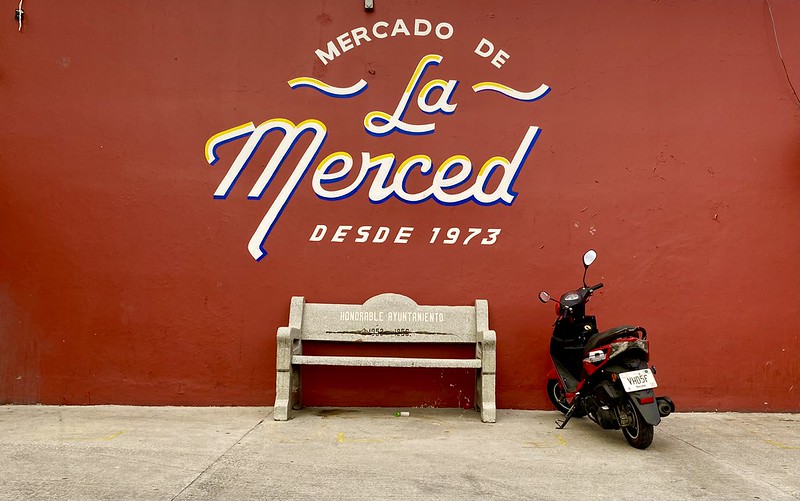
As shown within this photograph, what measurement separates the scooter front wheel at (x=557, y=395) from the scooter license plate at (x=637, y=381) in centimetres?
109

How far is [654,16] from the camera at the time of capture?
6438mm

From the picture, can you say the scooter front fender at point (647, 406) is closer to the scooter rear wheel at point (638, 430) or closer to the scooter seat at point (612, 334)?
the scooter rear wheel at point (638, 430)

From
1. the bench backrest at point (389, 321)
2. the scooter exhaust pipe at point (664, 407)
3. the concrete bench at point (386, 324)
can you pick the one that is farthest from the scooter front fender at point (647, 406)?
the bench backrest at point (389, 321)

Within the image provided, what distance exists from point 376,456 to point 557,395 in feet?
7.21

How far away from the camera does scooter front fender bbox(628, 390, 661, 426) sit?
4689 mm

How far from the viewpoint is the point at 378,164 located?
630 cm

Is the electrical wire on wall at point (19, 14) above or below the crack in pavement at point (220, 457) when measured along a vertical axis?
above

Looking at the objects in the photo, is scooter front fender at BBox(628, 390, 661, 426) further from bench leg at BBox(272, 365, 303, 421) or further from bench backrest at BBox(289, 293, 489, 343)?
bench leg at BBox(272, 365, 303, 421)

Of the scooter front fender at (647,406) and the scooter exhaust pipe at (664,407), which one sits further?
the scooter exhaust pipe at (664,407)

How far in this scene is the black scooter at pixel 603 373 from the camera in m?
4.80

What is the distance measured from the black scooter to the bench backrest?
30.5 inches

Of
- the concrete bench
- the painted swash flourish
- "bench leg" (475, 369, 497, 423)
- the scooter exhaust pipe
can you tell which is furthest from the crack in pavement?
the scooter exhaust pipe

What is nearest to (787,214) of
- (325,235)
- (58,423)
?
(325,235)

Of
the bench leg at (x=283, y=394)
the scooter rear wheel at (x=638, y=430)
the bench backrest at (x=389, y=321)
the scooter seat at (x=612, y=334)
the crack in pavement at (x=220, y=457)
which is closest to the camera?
the crack in pavement at (x=220, y=457)
